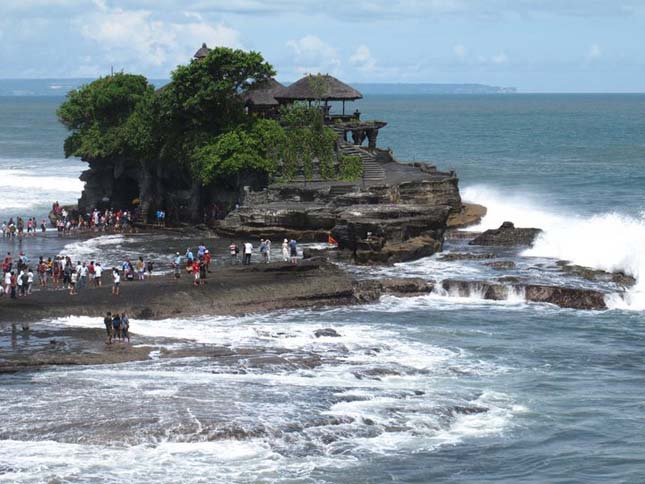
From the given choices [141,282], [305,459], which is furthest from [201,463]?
[141,282]

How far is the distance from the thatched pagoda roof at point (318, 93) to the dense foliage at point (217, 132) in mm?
2148

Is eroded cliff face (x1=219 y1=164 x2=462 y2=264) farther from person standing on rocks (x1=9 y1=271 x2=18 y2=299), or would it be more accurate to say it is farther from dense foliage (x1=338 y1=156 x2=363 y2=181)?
person standing on rocks (x1=9 y1=271 x2=18 y2=299)

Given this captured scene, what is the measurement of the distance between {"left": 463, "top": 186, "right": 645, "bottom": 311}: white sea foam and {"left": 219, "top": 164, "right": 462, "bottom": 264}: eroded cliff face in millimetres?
4704

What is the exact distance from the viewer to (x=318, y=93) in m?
71.2

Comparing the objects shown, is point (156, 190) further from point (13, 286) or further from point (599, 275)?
point (599, 275)

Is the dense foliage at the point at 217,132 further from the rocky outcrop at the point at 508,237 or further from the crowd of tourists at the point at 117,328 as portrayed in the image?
the crowd of tourists at the point at 117,328

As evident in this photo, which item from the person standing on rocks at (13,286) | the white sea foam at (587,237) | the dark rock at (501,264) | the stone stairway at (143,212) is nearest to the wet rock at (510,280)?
the dark rock at (501,264)

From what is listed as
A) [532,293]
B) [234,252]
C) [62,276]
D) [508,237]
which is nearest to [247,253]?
[234,252]

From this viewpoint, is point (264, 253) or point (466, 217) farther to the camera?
point (466, 217)

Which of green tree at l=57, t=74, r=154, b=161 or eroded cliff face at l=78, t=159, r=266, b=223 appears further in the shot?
green tree at l=57, t=74, r=154, b=161

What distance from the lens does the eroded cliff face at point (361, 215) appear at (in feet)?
184

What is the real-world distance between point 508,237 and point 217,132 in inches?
746

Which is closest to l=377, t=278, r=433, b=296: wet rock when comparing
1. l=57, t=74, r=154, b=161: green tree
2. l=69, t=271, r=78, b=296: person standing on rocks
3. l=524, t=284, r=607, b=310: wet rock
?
l=524, t=284, r=607, b=310: wet rock

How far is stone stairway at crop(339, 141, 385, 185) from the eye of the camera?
6859 cm
